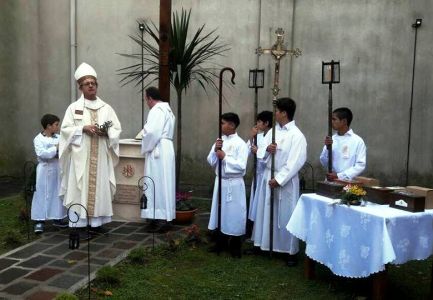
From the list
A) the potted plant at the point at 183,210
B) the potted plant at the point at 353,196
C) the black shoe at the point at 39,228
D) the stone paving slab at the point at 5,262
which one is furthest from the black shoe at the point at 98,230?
the potted plant at the point at 353,196

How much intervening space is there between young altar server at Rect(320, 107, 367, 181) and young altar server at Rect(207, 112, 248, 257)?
3.67ft

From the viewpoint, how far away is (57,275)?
4738 mm

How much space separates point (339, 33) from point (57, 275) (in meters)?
7.28

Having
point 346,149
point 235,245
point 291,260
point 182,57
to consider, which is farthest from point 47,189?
point 346,149

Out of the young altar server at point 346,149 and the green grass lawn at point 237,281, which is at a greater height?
the young altar server at point 346,149

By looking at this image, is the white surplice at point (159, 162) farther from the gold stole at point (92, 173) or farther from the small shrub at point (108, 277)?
the small shrub at point (108, 277)

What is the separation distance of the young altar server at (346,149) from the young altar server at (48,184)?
12.3ft

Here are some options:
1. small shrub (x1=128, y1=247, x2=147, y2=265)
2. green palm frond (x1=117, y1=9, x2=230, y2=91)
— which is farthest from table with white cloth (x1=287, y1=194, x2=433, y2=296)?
green palm frond (x1=117, y1=9, x2=230, y2=91)

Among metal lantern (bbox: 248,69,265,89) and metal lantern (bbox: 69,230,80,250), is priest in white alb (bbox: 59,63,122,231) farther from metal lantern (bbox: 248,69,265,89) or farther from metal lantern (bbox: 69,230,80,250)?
metal lantern (bbox: 248,69,265,89)

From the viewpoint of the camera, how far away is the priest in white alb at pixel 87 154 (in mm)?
6066

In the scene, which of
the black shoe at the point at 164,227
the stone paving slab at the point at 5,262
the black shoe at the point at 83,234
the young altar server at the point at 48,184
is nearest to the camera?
the stone paving slab at the point at 5,262

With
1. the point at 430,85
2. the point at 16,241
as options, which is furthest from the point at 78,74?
the point at 430,85

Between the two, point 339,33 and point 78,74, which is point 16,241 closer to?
point 78,74

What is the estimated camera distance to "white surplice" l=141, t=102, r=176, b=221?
6.46m
